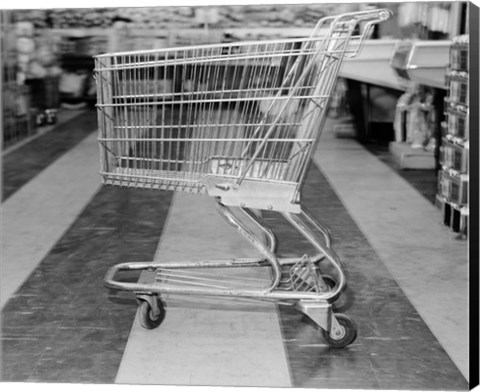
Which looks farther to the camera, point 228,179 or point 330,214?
point 330,214

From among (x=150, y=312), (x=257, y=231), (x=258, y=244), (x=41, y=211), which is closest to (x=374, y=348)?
(x=258, y=244)

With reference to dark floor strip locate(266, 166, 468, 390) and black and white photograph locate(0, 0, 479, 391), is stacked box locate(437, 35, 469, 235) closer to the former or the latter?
black and white photograph locate(0, 0, 479, 391)

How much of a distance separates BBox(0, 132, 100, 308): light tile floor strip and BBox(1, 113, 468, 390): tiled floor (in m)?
0.04

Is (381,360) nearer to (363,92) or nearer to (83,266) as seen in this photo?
(83,266)

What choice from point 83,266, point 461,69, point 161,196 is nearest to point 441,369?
point 83,266

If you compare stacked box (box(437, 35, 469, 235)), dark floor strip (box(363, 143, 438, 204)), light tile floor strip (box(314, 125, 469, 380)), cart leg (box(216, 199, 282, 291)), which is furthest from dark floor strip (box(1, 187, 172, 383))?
dark floor strip (box(363, 143, 438, 204))

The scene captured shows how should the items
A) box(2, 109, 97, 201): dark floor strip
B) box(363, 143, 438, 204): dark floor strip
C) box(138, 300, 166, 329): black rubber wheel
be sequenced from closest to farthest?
box(138, 300, 166, 329): black rubber wheel, box(363, 143, 438, 204): dark floor strip, box(2, 109, 97, 201): dark floor strip

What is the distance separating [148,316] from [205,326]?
0.23 metres

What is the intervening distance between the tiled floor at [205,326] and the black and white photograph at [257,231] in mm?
11

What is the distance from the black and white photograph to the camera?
10.3ft

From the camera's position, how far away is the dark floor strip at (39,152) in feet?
22.3

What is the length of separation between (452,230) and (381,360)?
2.07 m

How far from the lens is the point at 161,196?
626 cm

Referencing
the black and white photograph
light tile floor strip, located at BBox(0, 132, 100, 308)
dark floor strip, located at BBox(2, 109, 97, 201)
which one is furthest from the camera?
dark floor strip, located at BBox(2, 109, 97, 201)
